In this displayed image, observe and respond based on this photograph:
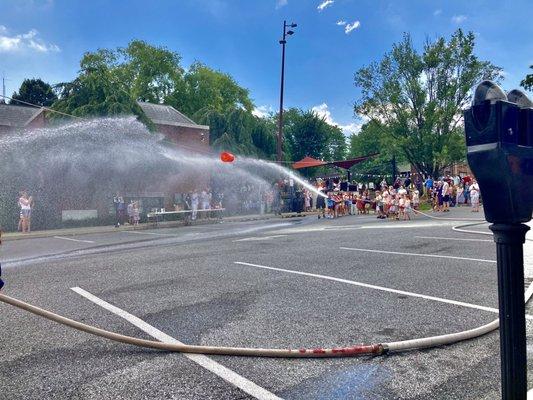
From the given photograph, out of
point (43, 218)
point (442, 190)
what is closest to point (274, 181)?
point (442, 190)

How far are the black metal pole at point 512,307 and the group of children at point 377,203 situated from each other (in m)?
17.0

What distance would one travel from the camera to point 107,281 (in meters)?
6.39

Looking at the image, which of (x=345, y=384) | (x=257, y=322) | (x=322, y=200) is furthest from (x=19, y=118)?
(x=345, y=384)

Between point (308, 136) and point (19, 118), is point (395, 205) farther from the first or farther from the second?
point (308, 136)

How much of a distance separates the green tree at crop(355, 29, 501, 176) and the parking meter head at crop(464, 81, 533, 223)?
94.1ft

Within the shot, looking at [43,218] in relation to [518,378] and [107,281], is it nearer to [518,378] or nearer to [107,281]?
[107,281]

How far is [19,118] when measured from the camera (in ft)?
85.4

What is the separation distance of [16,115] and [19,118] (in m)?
0.41

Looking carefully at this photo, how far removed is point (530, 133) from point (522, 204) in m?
0.34

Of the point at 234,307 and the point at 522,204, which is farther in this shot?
the point at 234,307

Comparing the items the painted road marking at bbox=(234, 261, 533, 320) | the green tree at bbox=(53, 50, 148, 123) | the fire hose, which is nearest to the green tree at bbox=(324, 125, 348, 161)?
the green tree at bbox=(53, 50, 148, 123)

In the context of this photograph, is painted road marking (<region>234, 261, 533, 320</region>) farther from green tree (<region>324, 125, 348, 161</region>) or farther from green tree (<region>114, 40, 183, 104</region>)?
green tree (<region>324, 125, 348, 161</region>)

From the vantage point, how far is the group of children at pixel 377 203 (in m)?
18.7

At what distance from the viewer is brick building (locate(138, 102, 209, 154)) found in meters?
31.5
